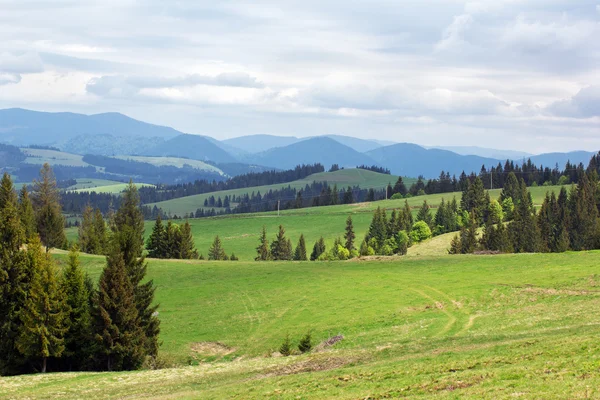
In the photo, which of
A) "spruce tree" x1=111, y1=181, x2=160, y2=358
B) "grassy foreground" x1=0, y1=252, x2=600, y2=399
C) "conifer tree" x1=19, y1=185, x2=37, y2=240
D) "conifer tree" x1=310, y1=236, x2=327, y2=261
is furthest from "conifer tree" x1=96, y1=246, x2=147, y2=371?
"conifer tree" x1=310, y1=236, x2=327, y2=261

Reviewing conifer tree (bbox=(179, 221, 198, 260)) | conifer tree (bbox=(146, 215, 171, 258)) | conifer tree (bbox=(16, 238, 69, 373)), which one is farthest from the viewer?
conifer tree (bbox=(179, 221, 198, 260))

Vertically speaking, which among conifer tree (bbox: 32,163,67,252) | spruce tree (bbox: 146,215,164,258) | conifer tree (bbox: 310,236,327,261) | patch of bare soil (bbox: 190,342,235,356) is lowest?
A: patch of bare soil (bbox: 190,342,235,356)

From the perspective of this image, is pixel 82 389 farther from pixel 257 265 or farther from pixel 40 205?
pixel 40 205

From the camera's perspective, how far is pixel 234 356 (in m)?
49.3

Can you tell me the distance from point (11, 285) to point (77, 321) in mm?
6017

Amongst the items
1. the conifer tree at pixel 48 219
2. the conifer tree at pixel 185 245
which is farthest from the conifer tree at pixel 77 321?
the conifer tree at pixel 185 245

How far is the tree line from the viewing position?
44750 millimetres

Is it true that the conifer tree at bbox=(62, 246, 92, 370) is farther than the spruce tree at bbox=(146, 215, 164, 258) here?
No

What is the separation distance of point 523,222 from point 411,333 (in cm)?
9001

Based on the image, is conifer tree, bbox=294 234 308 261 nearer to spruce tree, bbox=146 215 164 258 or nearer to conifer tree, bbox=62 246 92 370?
spruce tree, bbox=146 215 164 258

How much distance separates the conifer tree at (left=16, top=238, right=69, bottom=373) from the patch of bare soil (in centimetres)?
1107

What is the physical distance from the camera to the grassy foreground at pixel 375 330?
25.0 meters

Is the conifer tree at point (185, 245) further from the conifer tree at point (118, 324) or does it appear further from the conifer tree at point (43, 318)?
the conifer tree at point (118, 324)

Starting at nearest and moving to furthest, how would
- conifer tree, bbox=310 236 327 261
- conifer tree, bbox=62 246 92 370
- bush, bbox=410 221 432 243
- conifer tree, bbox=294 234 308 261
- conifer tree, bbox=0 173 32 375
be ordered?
1. conifer tree, bbox=0 173 32 375
2. conifer tree, bbox=62 246 92 370
3. conifer tree, bbox=294 234 308 261
4. conifer tree, bbox=310 236 327 261
5. bush, bbox=410 221 432 243
